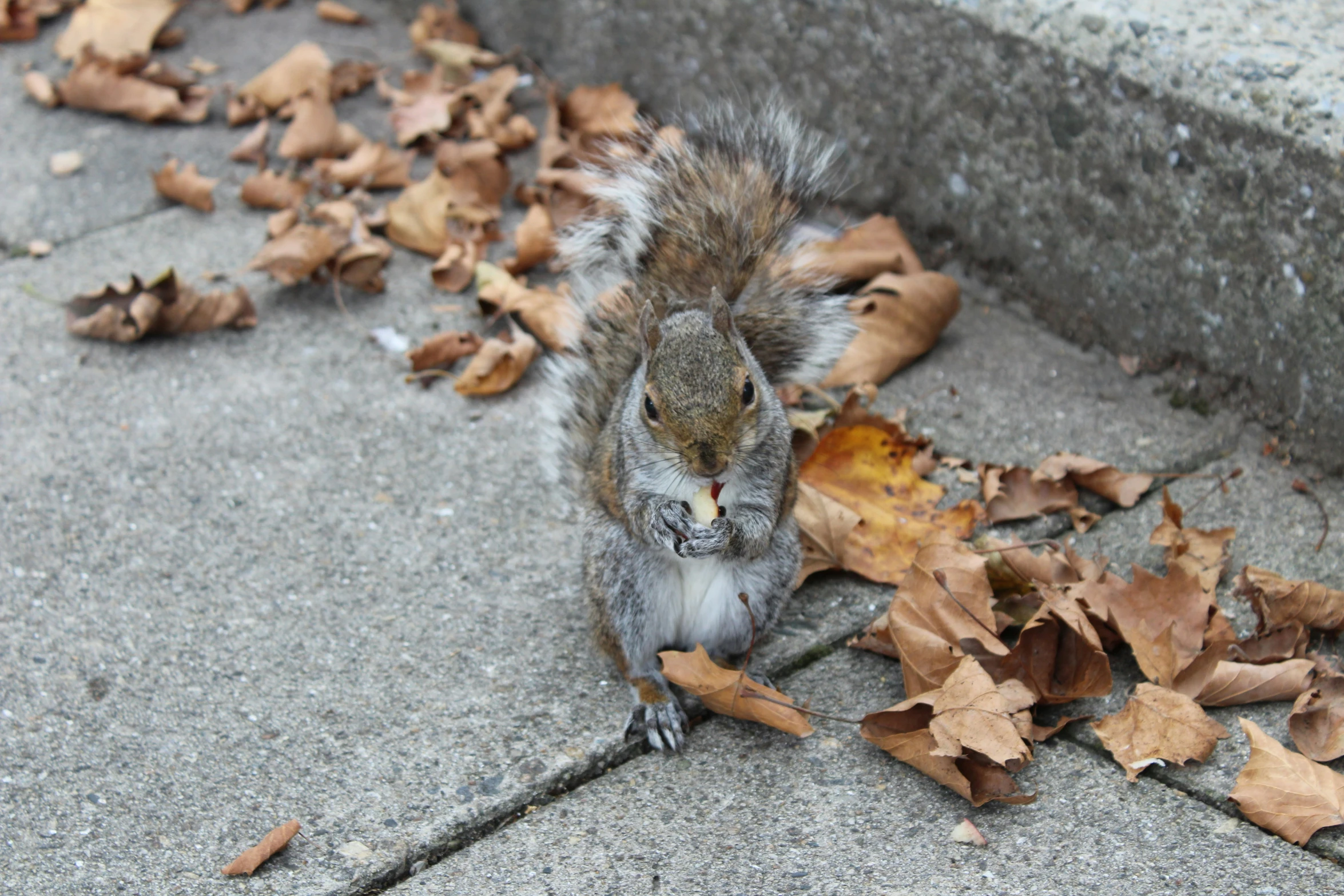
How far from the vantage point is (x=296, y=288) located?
3.16 metres

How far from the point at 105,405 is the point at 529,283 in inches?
39.7

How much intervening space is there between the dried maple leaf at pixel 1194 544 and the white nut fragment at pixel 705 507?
0.80 m

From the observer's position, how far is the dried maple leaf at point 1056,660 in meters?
1.93

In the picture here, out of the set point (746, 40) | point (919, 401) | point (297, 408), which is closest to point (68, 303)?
point (297, 408)

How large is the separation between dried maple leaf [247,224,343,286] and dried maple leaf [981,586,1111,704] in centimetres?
189

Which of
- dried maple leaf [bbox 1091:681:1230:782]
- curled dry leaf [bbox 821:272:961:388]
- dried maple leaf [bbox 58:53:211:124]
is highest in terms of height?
dried maple leaf [bbox 1091:681:1230:782]

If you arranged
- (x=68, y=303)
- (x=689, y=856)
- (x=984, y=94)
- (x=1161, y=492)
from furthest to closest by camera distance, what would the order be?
(x=68, y=303)
(x=984, y=94)
(x=1161, y=492)
(x=689, y=856)

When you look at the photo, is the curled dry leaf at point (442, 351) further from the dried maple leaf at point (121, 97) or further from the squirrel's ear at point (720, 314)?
the dried maple leaf at point (121, 97)

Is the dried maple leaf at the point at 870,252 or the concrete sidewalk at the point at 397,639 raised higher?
the dried maple leaf at the point at 870,252

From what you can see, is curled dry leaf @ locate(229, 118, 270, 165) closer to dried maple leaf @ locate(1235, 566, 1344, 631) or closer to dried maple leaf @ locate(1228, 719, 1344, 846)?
dried maple leaf @ locate(1235, 566, 1344, 631)

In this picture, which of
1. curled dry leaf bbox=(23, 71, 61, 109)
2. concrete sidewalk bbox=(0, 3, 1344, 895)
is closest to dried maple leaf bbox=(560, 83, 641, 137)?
concrete sidewalk bbox=(0, 3, 1344, 895)

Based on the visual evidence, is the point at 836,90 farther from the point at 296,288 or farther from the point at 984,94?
the point at 296,288

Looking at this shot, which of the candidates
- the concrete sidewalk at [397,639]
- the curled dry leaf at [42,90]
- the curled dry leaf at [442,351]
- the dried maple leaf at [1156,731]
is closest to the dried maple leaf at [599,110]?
the concrete sidewalk at [397,639]

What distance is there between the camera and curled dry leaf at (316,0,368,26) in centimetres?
423
